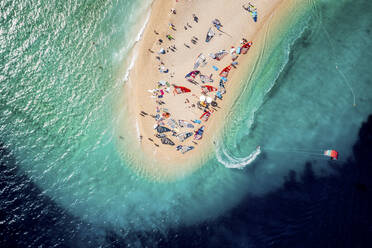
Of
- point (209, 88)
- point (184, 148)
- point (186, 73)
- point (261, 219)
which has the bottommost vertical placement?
point (261, 219)

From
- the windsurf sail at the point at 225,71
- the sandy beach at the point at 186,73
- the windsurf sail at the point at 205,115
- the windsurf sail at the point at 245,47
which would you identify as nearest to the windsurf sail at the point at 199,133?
the sandy beach at the point at 186,73

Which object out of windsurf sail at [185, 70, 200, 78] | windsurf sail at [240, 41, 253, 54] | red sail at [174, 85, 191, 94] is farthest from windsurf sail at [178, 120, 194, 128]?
windsurf sail at [240, 41, 253, 54]

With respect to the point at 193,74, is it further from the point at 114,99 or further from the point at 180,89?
the point at 114,99

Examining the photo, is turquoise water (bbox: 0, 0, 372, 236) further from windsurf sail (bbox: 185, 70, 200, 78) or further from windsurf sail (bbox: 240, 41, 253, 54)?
windsurf sail (bbox: 185, 70, 200, 78)

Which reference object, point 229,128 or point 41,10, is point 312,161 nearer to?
point 229,128

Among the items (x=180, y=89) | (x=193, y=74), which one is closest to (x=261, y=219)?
(x=180, y=89)

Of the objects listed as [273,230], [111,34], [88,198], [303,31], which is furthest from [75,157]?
[303,31]
